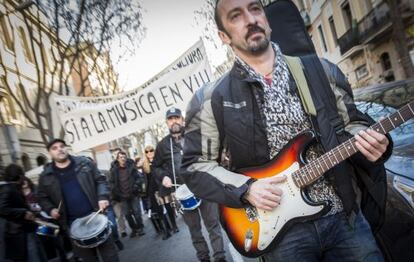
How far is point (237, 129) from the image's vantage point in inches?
78.5

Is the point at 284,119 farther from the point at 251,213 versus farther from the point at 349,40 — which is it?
the point at 349,40

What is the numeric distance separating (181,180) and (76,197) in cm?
131

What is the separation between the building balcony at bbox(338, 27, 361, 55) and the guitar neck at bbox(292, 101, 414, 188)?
2537 cm

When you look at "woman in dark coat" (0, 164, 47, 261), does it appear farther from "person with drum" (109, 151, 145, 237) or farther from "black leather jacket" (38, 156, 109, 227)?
"person with drum" (109, 151, 145, 237)

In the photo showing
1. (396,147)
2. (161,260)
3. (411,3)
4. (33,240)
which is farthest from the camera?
(411,3)

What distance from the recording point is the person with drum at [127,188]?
9.24 metres

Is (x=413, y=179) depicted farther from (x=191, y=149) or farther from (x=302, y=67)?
(x=191, y=149)

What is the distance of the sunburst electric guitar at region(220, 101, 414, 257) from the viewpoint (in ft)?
6.31

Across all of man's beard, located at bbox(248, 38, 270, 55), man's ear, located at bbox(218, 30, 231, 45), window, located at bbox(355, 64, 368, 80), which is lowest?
man's beard, located at bbox(248, 38, 270, 55)

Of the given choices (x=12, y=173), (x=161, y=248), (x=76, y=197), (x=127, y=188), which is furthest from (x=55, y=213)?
(x=127, y=188)

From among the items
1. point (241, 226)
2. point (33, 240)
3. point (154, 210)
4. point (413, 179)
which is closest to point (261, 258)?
point (241, 226)

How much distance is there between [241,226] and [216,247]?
10.0 feet

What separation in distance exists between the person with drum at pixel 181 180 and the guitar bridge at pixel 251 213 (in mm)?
2945

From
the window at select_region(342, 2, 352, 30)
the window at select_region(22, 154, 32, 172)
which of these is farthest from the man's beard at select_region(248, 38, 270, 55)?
the window at select_region(342, 2, 352, 30)
